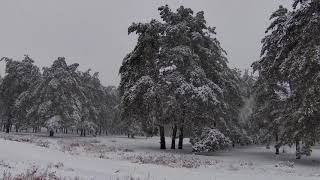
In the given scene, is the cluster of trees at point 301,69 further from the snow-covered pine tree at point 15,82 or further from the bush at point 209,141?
the snow-covered pine tree at point 15,82

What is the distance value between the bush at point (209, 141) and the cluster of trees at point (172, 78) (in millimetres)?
792

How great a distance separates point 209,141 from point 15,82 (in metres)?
42.4

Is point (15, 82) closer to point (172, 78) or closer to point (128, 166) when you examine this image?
point (172, 78)

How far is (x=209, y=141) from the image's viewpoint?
103 ft

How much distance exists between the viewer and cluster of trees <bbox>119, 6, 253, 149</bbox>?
3212cm

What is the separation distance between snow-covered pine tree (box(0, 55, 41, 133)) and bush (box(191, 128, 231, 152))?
1522 inches

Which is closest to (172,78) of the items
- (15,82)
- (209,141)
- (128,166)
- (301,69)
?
(209,141)

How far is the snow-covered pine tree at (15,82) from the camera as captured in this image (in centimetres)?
6338

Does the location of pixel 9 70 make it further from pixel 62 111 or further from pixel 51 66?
pixel 62 111

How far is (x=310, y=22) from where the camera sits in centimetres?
2433

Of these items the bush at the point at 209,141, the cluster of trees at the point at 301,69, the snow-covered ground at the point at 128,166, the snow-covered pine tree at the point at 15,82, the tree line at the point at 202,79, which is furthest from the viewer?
the snow-covered pine tree at the point at 15,82

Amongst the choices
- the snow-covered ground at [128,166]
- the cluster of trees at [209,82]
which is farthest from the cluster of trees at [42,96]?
the snow-covered ground at [128,166]

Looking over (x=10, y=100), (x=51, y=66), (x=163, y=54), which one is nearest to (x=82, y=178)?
(x=163, y=54)

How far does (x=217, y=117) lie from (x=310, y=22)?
1316cm
